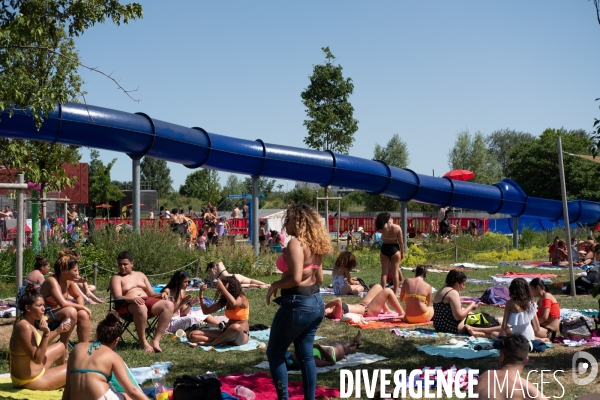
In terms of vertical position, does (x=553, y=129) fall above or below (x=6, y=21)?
above

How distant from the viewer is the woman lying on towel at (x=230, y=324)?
801 cm

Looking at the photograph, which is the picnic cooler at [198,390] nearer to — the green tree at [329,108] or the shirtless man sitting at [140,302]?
the shirtless man sitting at [140,302]

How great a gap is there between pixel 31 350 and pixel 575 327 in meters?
6.10

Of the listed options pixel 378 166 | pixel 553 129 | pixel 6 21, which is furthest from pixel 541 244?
pixel 553 129

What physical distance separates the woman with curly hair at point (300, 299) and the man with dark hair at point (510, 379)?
1.33 m

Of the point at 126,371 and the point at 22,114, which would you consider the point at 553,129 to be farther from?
the point at 126,371

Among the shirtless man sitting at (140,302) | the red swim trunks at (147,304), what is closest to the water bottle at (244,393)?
the shirtless man sitting at (140,302)

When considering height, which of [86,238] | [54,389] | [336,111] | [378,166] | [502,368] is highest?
[336,111]

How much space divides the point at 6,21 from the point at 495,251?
17382 millimetres

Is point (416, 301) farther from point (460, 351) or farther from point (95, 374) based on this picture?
point (95, 374)

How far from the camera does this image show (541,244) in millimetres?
25375

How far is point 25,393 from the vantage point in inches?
228

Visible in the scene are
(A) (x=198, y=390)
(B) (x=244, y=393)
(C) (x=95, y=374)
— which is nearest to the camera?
(C) (x=95, y=374)

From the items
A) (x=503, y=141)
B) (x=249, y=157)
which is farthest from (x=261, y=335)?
(x=503, y=141)
